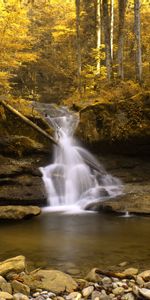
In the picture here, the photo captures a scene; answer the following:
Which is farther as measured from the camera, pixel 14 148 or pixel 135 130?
pixel 135 130

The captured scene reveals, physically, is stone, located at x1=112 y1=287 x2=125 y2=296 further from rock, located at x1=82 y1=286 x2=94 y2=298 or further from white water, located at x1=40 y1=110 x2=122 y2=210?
white water, located at x1=40 y1=110 x2=122 y2=210

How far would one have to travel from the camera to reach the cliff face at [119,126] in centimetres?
1479

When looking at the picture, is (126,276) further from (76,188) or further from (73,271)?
(76,188)

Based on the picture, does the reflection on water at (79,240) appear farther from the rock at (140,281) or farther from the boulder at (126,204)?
the rock at (140,281)

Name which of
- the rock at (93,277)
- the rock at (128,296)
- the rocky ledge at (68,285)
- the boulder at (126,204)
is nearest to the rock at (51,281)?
the rocky ledge at (68,285)

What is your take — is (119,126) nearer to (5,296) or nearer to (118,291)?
(118,291)

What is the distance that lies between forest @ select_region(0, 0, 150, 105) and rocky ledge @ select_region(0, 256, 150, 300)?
43.8 feet

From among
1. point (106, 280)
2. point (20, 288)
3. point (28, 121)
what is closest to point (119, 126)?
point (28, 121)

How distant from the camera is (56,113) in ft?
59.3

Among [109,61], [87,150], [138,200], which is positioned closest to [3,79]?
[109,61]

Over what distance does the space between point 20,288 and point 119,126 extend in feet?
33.1

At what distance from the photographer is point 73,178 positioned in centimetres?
1414

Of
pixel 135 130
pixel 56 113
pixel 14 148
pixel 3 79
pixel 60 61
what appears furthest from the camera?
pixel 60 61

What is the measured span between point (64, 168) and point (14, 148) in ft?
6.81
